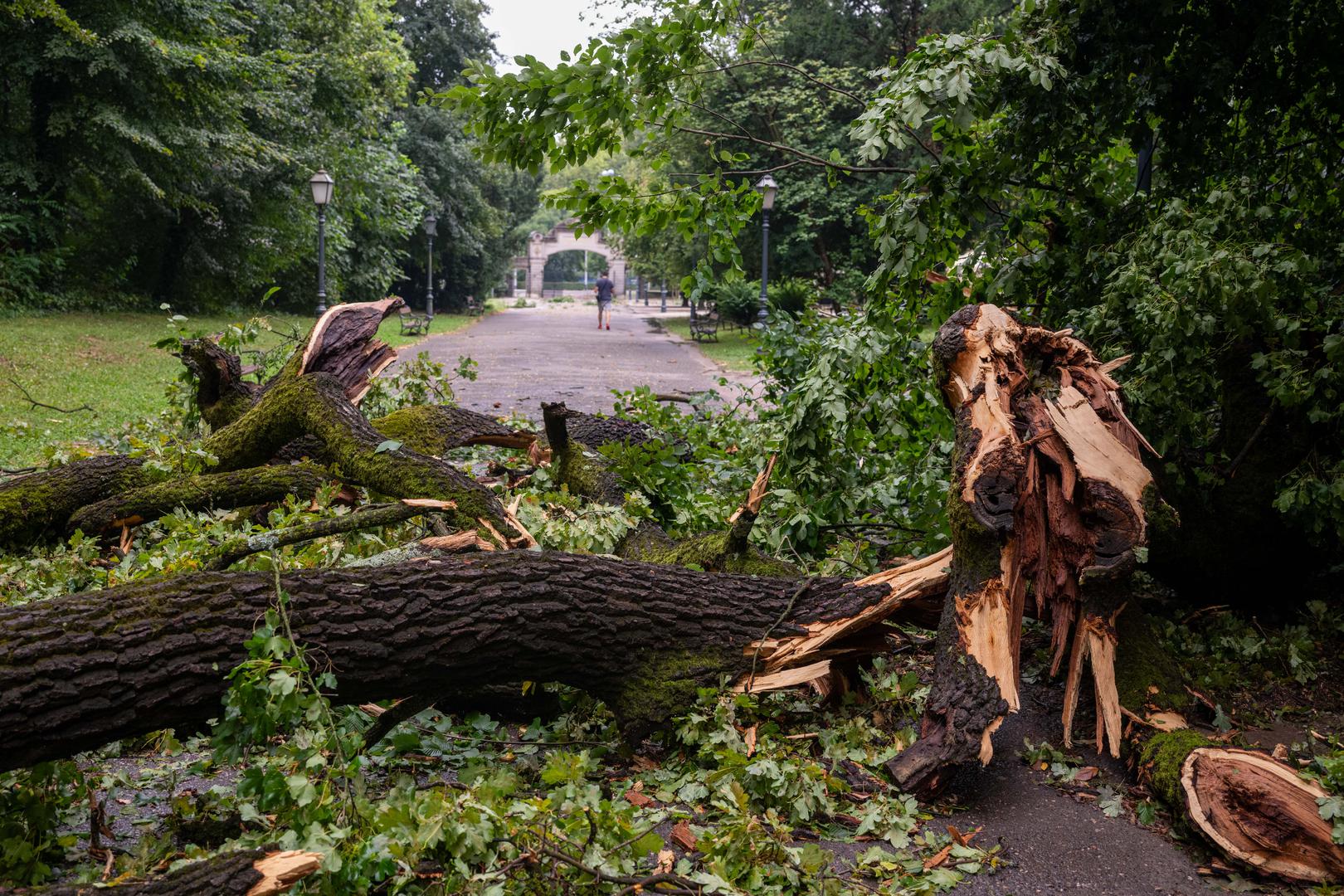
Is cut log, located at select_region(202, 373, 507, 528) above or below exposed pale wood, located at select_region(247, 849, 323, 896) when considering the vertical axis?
above

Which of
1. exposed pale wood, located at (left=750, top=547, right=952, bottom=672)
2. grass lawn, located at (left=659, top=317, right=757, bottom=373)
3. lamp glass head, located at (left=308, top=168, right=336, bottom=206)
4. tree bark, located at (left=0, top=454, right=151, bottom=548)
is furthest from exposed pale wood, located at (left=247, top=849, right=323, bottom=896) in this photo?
lamp glass head, located at (left=308, top=168, right=336, bottom=206)

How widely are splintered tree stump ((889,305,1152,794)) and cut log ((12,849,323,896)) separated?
1.92 metres

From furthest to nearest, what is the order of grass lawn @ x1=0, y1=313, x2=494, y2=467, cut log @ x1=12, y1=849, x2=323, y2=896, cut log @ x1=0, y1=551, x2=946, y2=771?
grass lawn @ x1=0, y1=313, x2=494, y2=467, cut log @ x1=0, y1=551, x2=946, y2=771, cut log @ x1=12, y1=849, x2=323, y2=896

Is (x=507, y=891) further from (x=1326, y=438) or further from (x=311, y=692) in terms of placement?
(x=1326, y=438)

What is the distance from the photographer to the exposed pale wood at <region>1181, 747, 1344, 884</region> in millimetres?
2902

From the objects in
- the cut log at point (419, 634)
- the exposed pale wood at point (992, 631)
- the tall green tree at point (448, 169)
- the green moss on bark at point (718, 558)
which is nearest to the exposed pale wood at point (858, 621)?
the cut log at point (419, 634)

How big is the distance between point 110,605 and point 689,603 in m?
1.94

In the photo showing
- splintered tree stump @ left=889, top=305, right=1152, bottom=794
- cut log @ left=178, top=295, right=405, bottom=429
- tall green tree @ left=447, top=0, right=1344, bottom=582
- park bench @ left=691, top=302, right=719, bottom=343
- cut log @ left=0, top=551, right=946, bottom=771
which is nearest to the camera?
cut log @ left=0, top=551, right=946, bottom=771

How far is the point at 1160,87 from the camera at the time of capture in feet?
16.1

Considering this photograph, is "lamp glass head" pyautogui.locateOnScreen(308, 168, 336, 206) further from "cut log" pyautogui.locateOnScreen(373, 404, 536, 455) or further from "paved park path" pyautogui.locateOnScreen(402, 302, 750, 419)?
"cut log" pyautogui.locateOnScreen(373, 404, 536, 455)

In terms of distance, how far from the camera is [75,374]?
547 inches

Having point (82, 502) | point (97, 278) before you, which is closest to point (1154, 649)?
point (82, 502)

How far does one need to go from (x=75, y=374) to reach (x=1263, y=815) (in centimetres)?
1489

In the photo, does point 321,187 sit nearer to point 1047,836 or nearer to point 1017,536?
point 1017,536
